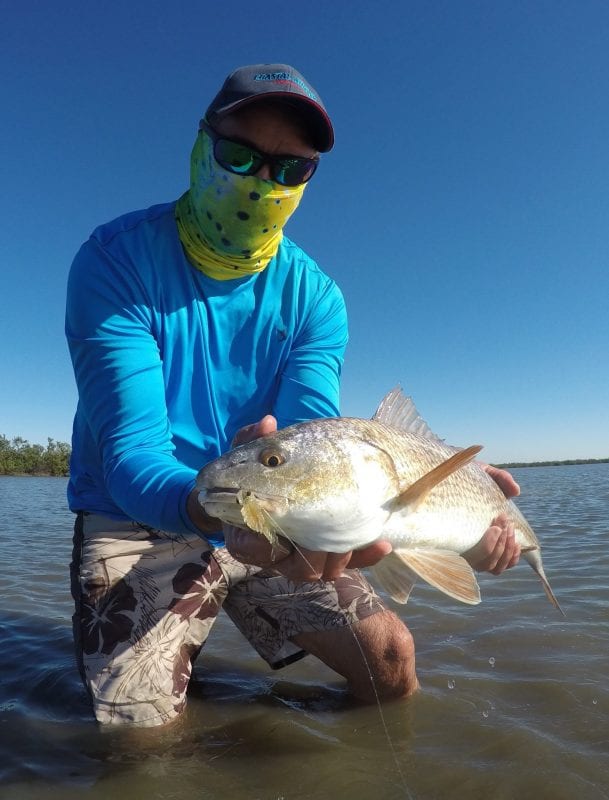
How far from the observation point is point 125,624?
10.3ft

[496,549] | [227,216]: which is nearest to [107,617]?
[496,549]

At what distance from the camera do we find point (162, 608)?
3.26 metres

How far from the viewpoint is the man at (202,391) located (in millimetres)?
3006

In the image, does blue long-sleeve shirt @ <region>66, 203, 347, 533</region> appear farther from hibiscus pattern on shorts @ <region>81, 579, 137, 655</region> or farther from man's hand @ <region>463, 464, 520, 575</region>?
man's hand @ <region>463, 464, 520, 575</region>

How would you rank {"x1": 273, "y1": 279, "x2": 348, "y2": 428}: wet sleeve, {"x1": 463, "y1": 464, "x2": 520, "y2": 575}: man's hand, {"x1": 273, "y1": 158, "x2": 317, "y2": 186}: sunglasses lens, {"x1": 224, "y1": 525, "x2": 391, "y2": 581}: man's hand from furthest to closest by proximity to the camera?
{"x1": 273, "y1": 279, "x2": 348, "y2": 428}: wet sleeve, {"x1": 273, "y1": 158, "x2": 317, "y2": 186}: sunglasses lens, {"x1": 463, "y1": 464, "x2": 520, "y2": 575}: man's hand, {"x1": 224, "y1": 525, "x2": 391, "y2": 581}: man's hand

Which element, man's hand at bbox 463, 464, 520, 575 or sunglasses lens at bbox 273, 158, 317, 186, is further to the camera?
sunglasses lens at bbox 273, 158, 317, 186

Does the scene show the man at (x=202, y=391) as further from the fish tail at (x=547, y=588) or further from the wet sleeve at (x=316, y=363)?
the fish tail at (x=547, y=588)

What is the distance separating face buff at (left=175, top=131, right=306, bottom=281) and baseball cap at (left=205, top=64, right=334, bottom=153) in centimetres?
28

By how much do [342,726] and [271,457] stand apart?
1872 millimetres

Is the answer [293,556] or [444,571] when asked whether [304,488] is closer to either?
[293,556]

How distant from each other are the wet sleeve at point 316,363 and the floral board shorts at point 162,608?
39.0 inches

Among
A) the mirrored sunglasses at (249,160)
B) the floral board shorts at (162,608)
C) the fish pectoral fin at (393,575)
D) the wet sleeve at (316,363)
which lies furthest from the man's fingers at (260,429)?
the mirrored sunglasses at (249,160)

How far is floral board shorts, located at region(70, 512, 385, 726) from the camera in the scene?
3.04 meters

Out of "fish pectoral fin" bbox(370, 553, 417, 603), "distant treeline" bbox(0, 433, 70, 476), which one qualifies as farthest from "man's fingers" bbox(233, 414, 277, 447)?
"distant treeline" bbox(0, 433, 70, 476)
